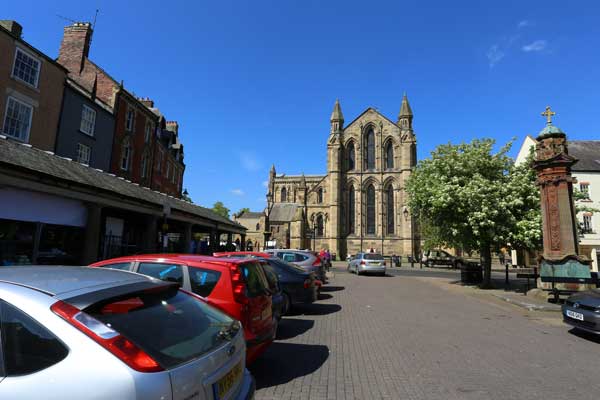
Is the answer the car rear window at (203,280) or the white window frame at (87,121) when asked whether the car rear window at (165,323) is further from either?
the white window frame at (87,121)

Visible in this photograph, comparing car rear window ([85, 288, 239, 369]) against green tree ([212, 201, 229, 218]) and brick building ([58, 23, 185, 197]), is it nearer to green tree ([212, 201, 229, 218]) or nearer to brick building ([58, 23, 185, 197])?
→ brick building ([58, 23, 185, 197])

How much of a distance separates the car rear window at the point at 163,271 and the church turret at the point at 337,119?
48161mm

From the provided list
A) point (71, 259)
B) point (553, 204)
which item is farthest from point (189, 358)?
point (553, 204)

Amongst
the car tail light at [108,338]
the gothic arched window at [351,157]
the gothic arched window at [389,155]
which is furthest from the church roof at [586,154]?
the car tail light at [108,338]

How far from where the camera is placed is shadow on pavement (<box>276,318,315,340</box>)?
7238mm

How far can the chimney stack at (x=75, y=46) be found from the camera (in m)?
22.3

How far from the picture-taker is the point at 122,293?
7.26ft

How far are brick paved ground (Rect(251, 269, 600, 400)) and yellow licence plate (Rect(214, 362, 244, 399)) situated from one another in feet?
5.83

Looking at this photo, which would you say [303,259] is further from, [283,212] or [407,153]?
[283,212]

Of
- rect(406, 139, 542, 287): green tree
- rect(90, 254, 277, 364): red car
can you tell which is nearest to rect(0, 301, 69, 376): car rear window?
rect(90, 254, 277, 364): red car

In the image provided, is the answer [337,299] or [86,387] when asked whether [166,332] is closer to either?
[86,387]

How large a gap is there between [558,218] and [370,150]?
4043 cm

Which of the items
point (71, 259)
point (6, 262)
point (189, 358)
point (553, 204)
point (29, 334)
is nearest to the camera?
point (29, 334)

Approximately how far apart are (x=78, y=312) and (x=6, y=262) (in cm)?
999
